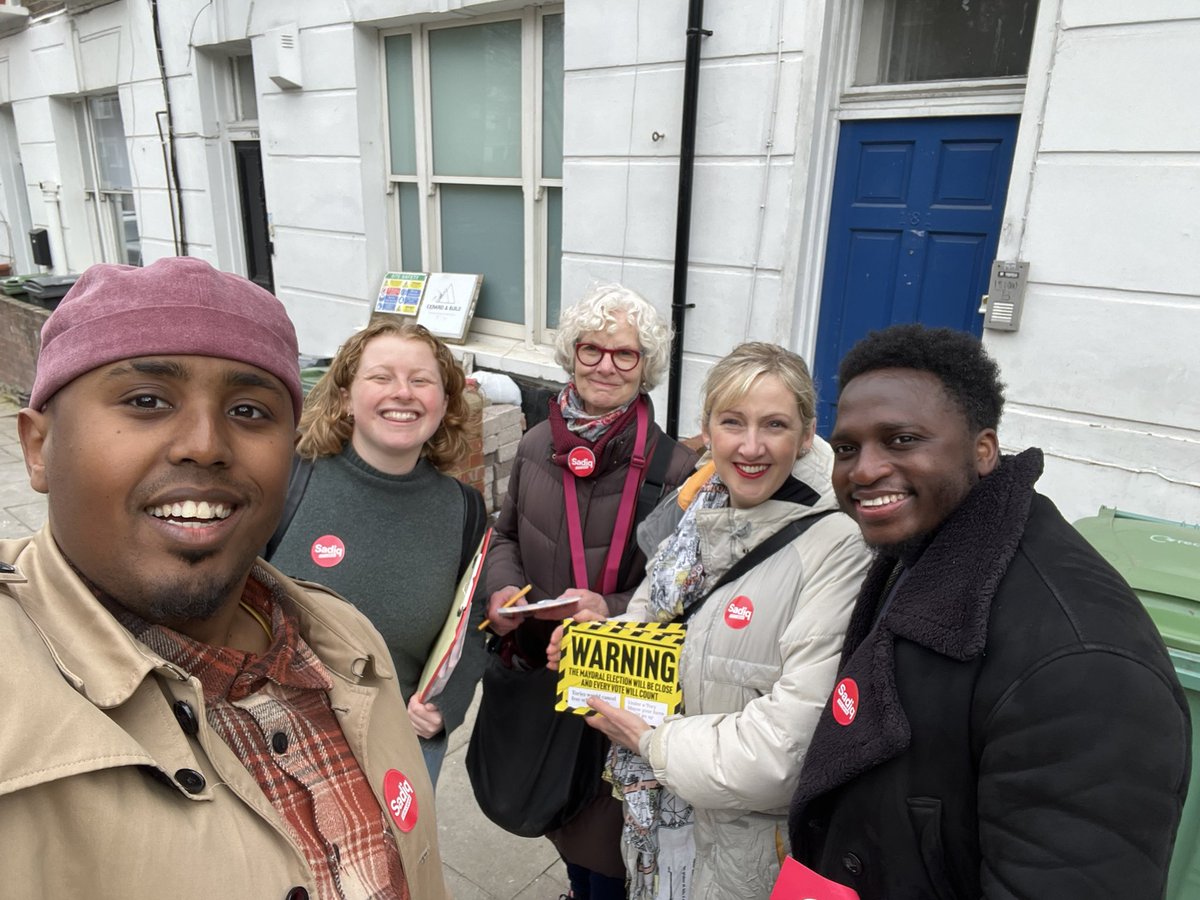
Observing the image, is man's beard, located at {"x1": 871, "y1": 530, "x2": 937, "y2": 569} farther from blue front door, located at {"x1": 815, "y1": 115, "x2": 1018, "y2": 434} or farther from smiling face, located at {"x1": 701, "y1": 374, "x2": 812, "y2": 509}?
blue front door, located at {"x1": 815, "y1": 115, "x2": 1018, "y2": 434}

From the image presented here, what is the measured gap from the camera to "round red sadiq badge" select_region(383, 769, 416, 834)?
1.15 m

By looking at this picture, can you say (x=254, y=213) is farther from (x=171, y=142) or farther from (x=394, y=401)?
(x=394, y=401)

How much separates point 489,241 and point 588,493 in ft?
14.3

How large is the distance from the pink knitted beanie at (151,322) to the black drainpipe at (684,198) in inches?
150

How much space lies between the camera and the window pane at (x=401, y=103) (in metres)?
6.04

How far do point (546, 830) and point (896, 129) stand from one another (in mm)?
3912

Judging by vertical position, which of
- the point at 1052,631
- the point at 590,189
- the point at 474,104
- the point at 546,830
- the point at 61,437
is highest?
the point at 474,104

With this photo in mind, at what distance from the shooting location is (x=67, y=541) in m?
0.94

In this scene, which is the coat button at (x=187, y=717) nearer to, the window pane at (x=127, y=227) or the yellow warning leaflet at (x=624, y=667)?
the yellow warning leaflet at (x=624, y=667)

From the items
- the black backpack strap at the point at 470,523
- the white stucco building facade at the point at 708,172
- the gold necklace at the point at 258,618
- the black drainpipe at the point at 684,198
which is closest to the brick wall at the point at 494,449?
the white stucco building facade at the point at 708,172

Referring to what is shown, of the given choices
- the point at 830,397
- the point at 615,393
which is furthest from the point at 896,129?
the point at 615,393

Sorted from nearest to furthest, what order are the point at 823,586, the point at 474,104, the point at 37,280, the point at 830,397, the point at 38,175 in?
the point at 823,586, the point at 830,397, the point at 474,104, the point at 37,280, the point at 38,175

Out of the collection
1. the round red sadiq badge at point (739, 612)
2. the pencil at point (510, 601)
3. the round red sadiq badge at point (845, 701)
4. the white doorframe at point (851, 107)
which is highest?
the white doorframe at point (851, 107)

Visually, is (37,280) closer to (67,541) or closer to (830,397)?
(830,397)
